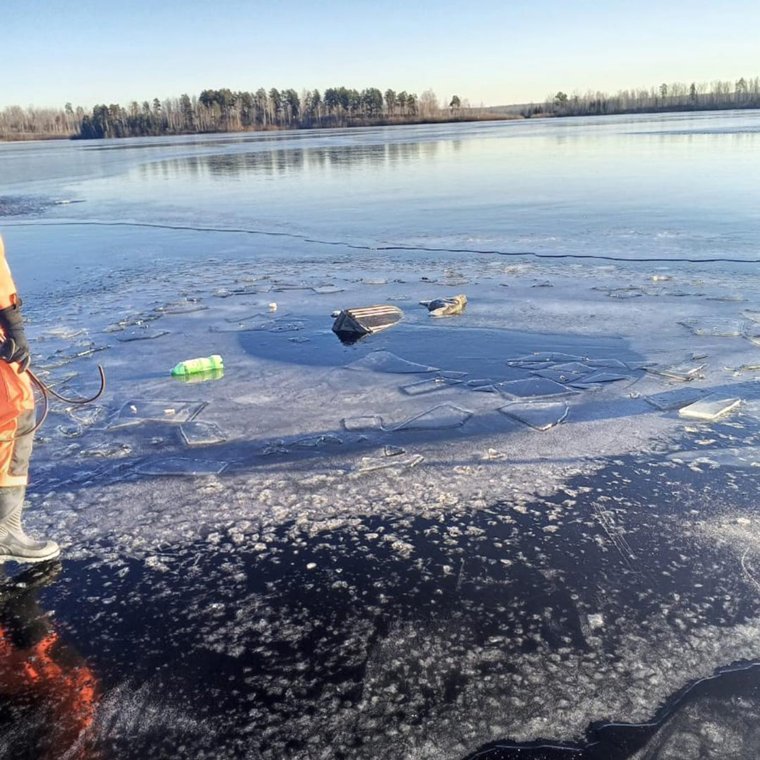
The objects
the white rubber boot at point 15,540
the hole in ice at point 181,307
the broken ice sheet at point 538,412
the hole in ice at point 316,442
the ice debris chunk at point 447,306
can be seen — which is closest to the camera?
the white rubber boot at point 15,540

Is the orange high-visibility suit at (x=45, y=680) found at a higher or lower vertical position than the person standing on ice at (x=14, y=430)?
lower

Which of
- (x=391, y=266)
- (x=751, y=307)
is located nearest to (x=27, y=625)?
(x=751, y=307)

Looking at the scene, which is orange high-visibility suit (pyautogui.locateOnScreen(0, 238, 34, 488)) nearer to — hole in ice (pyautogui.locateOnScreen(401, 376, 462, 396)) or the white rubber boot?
the white rubber boot

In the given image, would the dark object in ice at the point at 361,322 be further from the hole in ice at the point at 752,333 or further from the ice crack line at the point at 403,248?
the ice crack line at the point at 403,248

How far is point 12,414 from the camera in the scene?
2.93 meters

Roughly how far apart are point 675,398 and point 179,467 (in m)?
2.92

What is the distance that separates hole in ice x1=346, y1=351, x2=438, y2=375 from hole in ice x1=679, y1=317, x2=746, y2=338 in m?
2.24

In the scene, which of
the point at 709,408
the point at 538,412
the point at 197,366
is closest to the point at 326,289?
the point at 197,366

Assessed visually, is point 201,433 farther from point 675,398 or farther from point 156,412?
point 675,398

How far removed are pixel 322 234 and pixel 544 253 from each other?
3958 mm

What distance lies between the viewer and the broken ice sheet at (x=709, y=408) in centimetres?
416

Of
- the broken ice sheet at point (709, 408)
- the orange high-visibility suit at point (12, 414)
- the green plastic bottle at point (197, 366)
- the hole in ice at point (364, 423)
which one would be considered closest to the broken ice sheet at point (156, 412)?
the green plastic bottle at point (197, 366)

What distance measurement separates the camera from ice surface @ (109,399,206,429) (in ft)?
14.8

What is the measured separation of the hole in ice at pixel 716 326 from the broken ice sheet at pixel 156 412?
388 cm
